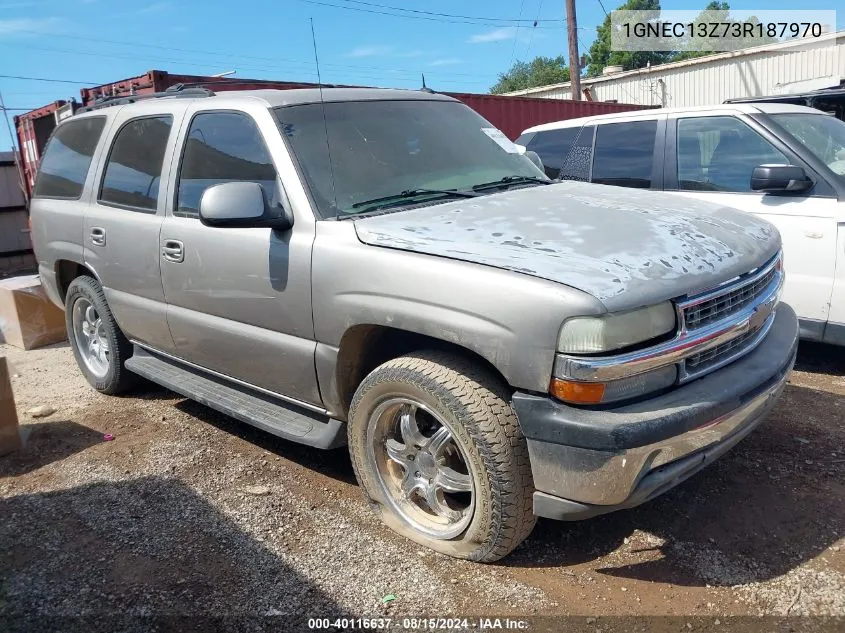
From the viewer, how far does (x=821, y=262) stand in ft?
15.8

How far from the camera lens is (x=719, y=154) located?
5.48m

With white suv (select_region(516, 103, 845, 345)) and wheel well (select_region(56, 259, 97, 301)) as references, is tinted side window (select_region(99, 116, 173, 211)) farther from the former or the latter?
white suv (select_region(516, 103, 845, 345))

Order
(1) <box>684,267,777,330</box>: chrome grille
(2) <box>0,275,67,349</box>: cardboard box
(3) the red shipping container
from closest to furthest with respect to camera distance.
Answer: (1) <box>684,267,777,330</box>: chrome grille → (2) <box>0,275,67,349</box>: cardboard box → (3) the red shipping container

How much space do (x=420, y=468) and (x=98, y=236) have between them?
2835mm

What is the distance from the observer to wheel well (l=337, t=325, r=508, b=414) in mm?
3070

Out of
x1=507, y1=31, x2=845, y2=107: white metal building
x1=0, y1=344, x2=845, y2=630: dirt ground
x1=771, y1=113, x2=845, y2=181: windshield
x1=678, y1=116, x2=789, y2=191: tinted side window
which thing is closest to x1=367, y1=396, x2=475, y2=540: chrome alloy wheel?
x1=0, y1=344, x2=845, y2=630: dirt ground

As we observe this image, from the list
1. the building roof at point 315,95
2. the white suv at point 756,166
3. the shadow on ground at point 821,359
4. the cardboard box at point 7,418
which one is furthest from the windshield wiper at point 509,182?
the cardboard box at point 7,418

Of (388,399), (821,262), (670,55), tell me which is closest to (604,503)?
(388,399)

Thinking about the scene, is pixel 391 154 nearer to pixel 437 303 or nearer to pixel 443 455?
pixel 437 303

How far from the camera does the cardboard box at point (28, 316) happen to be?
6840mm

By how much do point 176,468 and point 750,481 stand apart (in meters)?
3.00

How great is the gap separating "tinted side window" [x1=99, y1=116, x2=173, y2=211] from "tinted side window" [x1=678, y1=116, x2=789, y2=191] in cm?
383

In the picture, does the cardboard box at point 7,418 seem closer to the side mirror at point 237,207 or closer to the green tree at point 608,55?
the side mirror at point 237,207

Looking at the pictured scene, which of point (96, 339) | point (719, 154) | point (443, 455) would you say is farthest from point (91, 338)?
point (719, 154)
